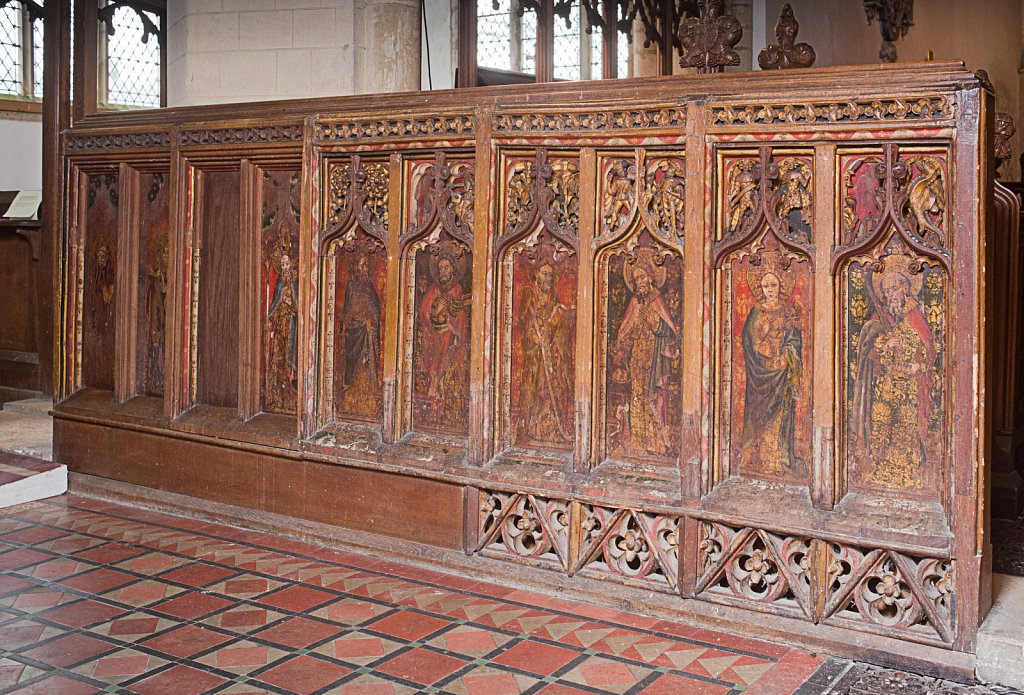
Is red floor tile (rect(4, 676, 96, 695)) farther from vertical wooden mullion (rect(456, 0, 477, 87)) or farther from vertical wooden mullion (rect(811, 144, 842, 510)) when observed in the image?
vertical wooden mullion (rect(456, 0, 477, 87))

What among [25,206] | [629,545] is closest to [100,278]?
[25,206]

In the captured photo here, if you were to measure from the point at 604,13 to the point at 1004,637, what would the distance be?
7214 mm

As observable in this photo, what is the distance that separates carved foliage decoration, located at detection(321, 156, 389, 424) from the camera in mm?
4586

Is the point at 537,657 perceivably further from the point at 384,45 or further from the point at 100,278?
the point at 384,45

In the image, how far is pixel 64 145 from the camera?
5.67 m

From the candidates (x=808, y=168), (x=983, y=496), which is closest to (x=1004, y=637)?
(x=983, y=496)

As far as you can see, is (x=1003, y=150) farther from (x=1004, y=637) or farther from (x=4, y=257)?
(x=4, y=257)

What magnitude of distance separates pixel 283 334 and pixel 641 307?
6.03 feet

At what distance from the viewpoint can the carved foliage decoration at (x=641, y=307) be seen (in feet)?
12.7

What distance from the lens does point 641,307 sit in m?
3.96

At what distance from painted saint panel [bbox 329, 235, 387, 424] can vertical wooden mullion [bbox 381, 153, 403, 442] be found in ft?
0.38

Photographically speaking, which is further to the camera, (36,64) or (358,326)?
(36,64)

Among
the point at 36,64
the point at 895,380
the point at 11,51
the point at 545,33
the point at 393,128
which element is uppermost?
the point at 11,51

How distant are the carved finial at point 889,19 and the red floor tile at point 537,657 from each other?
310 inches
